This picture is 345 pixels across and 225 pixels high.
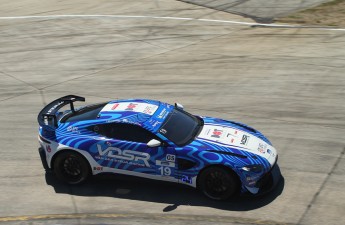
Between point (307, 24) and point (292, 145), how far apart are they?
12551 millimetres

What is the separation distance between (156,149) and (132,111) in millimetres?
1035

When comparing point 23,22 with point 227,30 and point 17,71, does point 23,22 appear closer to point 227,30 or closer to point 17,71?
point 17,71

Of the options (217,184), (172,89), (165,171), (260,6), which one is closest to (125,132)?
(165,171)

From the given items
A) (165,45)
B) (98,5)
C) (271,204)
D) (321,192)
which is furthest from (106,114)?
(98,5)

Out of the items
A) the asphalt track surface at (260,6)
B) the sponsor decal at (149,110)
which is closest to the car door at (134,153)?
the sponsor decal at (149,110)

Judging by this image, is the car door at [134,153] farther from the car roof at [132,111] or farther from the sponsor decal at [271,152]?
the sponsor decal at [271,152]

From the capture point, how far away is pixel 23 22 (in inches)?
990

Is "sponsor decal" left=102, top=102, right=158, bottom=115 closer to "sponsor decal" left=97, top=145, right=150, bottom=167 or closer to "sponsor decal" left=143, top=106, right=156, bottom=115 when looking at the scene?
"sponsor decal" left=143, top=106, right=156, bottom=115

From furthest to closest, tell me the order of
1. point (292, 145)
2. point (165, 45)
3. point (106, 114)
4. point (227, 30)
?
point (227, 30) < point (165, 45) < point (292, 145) < point (106, 114)

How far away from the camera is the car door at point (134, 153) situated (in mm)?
9617

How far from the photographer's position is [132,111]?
10.2 m

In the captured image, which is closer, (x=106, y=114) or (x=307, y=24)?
(x=106, y=114)

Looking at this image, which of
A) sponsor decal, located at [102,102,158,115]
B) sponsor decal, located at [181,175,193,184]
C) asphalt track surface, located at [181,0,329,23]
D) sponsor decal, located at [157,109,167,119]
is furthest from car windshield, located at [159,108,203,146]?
asphalt track surface, located at [181,0,329,23]

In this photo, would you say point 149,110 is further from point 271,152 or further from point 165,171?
point 271,152
